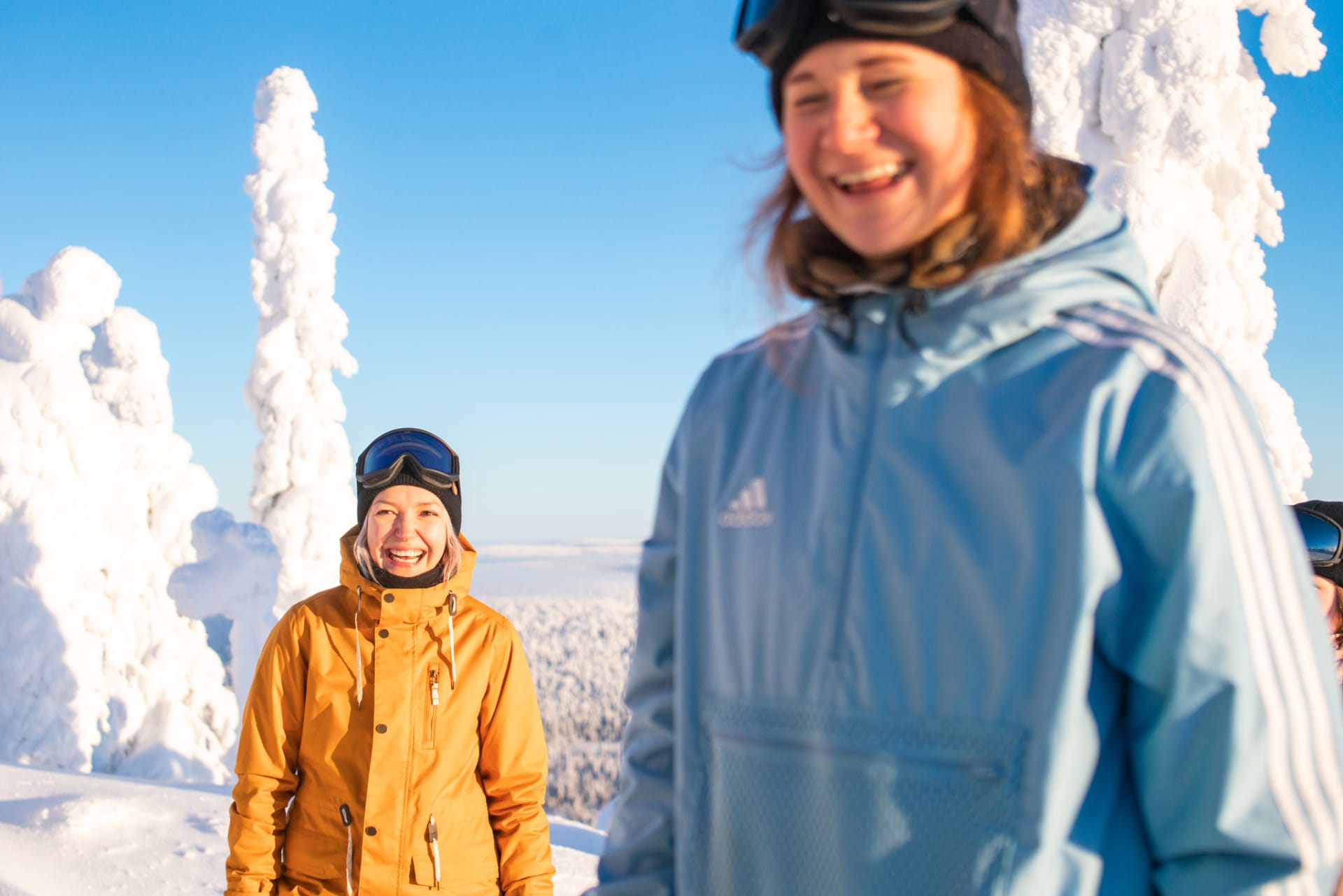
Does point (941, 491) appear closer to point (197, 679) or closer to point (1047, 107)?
point (1047, 107)

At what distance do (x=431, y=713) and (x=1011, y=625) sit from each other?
2.12 m

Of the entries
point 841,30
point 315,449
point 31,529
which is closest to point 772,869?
point 841,30

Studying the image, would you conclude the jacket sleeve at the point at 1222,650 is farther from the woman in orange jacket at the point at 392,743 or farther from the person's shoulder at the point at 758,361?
the woman in orange jacket at the point at 392,743

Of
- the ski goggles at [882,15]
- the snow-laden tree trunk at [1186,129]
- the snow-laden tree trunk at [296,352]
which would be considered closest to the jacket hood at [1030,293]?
the ski goggles at [882,15]

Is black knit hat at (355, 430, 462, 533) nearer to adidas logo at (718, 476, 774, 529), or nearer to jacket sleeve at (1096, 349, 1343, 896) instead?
adidas logo at (718, 476, 774, 529)

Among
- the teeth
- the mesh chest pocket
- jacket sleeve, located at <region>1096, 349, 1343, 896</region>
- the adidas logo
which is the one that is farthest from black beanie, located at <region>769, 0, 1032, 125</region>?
the mesh chest pocket

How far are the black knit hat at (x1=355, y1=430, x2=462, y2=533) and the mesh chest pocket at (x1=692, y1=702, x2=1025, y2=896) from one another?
79.9 inches

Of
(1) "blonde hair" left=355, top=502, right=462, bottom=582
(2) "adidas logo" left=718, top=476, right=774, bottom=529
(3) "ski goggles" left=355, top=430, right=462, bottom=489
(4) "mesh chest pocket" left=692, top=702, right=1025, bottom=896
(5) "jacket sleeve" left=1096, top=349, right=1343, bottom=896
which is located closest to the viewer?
(5) "jacket sleeve" left=1096, top=349, right=1343, bottom=896

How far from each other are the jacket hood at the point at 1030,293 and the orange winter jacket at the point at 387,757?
212 centimetres

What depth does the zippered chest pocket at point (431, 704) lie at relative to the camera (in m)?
2.68

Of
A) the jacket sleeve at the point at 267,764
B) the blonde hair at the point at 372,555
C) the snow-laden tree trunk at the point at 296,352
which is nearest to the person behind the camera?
the jacket sleeve at the point at 267,764

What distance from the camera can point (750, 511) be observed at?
4.01 ft

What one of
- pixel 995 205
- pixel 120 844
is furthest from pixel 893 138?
pixel 120 844

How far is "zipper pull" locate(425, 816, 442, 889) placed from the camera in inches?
102
